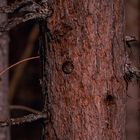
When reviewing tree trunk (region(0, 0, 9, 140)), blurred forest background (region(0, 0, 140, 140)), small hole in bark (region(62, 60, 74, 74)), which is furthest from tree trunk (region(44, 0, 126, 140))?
blurred forest background (region(0, 0, 140, 140))

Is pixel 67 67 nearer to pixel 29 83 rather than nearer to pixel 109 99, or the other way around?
pixel 109 99

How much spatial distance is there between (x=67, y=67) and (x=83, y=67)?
0.23 feet

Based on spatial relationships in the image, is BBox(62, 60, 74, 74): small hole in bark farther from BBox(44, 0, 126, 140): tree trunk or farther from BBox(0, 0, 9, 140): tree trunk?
BBox(0, 0, 9, 140): tree trunk

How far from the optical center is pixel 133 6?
→ 950 centimetres

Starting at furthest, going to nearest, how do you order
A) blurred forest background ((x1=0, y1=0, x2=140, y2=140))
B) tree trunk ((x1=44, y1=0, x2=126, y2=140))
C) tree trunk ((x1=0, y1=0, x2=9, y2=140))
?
blurred forest background ((x1=0, y1=0, x2=140, y2=140)) < tree trunk ((x1=0, y1=0, x2=9, y2=140)) < tree trunk ((x1=44, y1=0, x2=126, y2=140))

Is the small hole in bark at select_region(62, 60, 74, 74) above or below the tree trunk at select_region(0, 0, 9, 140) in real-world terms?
above

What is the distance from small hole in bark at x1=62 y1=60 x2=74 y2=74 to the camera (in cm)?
287

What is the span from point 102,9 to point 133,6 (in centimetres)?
672

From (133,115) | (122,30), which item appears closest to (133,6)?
(133,115)

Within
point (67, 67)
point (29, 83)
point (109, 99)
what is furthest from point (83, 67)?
point (29, 83)

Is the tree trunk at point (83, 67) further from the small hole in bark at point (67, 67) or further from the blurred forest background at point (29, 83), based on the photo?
the blurred forest background at point (29, 83)

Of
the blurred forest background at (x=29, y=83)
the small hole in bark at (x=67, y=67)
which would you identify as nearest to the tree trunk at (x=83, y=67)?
the small hole in bark at (x=67, y=67)

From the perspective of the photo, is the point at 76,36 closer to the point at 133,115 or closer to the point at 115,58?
the point at 115,58

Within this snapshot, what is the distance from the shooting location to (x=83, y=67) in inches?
113
